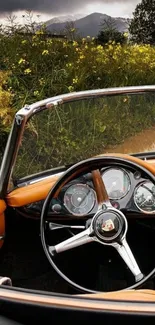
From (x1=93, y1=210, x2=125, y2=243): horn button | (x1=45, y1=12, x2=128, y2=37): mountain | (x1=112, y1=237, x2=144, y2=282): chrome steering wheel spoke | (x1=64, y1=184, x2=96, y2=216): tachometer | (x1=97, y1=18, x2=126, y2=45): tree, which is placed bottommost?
(x1=112, y1=237, x2=144, y2=282): chrome steering wheel spoke

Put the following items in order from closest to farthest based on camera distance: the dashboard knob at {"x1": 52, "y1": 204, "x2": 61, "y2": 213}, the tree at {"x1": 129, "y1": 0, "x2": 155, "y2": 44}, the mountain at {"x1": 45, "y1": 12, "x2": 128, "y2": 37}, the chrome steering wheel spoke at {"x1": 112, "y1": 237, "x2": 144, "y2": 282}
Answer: the chrome steering wheel spoke at {"x1": 112, "y1": 237, "x2": 144, "y2": 282}, the dashboard knob at {"x1": 52, "y1": 204, "x2": 61, "y2": 213}, the mountain at {"x1": 45, "y1": 12, "x2": 128, "y2": 37}, the tree at {"x1": 129, "y1": 0, "x2": 155, "y2": 44}

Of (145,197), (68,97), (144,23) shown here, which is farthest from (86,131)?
(144,23)

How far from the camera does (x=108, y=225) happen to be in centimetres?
281

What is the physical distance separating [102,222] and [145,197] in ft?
0.90

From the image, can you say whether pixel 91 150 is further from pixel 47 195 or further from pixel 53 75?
pixel 53 75

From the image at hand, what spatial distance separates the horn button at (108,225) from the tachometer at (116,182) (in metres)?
0.13

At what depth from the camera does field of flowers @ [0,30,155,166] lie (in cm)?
742

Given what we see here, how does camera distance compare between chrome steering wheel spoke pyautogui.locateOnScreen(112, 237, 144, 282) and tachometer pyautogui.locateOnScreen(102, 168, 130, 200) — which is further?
tachometer pyautogui.locateOnScreen(102, 168, 130, 200)

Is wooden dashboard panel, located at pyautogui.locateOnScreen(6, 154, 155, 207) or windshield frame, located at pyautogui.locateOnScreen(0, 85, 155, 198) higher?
windshield frame, located at pyautogui.locateOnScreen(0, 85, 155, 198)

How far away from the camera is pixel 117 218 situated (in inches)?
112

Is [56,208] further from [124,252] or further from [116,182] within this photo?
[124,252]

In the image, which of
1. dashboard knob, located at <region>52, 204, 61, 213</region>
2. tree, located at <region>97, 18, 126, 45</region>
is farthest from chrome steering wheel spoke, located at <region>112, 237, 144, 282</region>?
tree, located at <region>97, 18, 126, 45</region>

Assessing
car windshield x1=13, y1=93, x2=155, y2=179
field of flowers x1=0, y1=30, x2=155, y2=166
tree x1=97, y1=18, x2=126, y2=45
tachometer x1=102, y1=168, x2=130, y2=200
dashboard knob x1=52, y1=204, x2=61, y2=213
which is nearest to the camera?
tachometer x1=102, y1=168, x2=130, y2=200

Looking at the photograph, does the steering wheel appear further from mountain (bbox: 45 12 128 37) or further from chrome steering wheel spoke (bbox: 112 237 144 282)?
mountain (bbox: 45 12 128 37)
